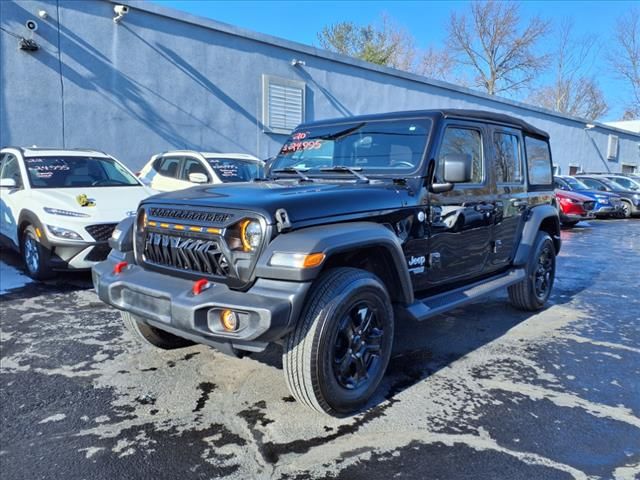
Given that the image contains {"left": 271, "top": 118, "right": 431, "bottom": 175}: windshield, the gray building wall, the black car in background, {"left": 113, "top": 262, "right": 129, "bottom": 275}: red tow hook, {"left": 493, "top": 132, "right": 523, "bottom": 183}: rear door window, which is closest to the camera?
{"left": 113, "top": 262, "right": 129, "bottom": 275}: red tow hook

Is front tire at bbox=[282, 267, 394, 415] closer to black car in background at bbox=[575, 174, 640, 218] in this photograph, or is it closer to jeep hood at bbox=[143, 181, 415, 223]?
jeep hood at bbox=[143, 181, 415, 223]

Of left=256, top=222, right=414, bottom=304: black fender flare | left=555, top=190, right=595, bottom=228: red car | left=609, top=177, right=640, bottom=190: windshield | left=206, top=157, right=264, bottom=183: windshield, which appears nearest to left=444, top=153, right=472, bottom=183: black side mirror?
left=256, top=222, right=414, bottom=304: black fender flare

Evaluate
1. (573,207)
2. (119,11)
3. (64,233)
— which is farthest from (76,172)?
(573,207)

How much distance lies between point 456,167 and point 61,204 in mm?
4863

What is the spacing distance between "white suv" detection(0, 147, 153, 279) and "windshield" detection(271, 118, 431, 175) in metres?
2.66

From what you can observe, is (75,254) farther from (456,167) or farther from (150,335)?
(456,167)

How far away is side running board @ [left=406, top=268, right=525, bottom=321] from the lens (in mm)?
3650

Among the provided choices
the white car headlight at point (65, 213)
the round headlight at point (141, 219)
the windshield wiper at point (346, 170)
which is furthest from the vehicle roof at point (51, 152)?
the windshield wiper at point (346, 170)

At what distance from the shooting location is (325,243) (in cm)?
287

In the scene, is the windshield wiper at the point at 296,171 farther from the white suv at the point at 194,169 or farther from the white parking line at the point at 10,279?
the white suv at the point at 194,169

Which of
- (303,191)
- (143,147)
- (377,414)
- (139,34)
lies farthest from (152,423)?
(139,34)

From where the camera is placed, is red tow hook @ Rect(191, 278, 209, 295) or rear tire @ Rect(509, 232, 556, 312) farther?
rear tire @ Rect(509, 232, 556, 312)

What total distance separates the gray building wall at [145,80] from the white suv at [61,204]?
2644mm

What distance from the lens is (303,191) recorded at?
3.34 meters
